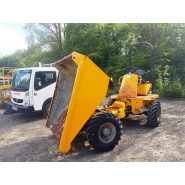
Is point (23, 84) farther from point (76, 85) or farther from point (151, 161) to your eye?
point (151, 161)

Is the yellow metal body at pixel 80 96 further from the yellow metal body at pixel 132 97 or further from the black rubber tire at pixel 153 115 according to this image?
the black rubber tire at pixel 153 115

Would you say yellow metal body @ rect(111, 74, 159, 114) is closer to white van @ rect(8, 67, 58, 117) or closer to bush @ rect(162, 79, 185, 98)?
white van @ rect(8, 67, 58, 117)

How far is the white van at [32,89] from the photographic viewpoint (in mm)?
5969

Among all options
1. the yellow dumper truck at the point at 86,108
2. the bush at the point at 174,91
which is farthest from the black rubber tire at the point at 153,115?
the bush at the point at 174,91

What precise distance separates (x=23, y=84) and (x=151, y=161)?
16.9ft

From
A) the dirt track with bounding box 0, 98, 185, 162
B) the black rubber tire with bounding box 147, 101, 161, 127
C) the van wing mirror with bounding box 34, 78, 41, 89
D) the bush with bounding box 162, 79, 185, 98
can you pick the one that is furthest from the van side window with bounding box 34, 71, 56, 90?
the bush with bounding box 162, 79, 185, 98

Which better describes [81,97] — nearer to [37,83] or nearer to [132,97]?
[132,97]

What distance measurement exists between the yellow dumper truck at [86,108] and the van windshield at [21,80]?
2.14 m

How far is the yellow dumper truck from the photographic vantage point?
10.1 ft

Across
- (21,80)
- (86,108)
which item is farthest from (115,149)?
(21,80)

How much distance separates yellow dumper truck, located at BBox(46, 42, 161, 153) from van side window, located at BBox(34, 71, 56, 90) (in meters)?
1.96

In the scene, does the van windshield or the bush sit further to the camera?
the bush

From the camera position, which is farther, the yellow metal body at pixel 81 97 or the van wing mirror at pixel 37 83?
the van wing mirror at pixel 37 83

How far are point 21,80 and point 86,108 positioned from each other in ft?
13.6
